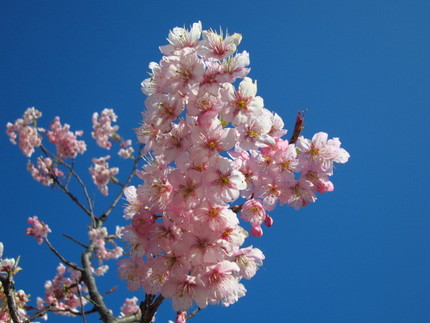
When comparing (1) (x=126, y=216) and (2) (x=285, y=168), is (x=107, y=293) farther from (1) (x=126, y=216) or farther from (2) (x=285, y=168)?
(2) (x=285, y=168)

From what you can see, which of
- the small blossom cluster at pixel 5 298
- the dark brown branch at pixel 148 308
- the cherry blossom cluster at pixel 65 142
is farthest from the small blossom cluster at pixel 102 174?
the dark brown branch at pixel 148 308

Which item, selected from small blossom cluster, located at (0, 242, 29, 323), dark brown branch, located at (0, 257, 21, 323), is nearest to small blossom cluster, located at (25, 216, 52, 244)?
small blossom cluster, located at (0, 242, 29, 323)

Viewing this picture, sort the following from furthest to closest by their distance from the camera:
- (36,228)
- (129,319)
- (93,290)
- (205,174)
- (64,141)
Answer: (64,141)
(36,228)
(93,290)
(129,319)
(205,174)

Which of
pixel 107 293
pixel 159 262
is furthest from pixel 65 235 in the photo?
→ pixel 159 262

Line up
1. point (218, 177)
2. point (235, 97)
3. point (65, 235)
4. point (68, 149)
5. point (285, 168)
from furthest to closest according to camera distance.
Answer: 1. point (68, 149)
2. point (65, 235)
3. point (285, 168)
4. point (235, 97)
5. point (218, 177)

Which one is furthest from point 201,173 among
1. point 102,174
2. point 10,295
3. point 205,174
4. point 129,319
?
point 102,174

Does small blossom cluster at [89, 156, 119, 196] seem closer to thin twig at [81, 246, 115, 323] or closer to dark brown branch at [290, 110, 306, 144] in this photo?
thin twig at [81, 246, 115, 323]

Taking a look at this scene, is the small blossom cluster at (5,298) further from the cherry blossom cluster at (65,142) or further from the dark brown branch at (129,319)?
the cherry blossom cluster at (65,142)

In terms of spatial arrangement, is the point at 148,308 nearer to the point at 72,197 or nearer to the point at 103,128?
the point at 72,197
